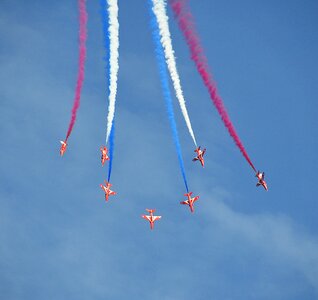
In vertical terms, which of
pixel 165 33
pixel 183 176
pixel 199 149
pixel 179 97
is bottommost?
pixel 183 176

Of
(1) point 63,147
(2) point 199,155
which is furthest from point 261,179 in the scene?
(1) point 63,147

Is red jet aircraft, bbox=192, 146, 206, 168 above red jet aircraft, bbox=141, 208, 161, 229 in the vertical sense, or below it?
above

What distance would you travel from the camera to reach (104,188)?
38.0 meters

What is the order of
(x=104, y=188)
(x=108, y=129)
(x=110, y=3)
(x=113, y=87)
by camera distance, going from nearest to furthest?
(x=110, y=3) < (x=113, y=87) < (x=108, y=129) < (x=104, y=188)

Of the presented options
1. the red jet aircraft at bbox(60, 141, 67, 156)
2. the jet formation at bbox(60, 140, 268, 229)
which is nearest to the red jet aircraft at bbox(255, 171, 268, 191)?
the jet formation at bbox(60, 140, 268, 229)

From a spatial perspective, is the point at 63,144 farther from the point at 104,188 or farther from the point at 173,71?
the point at 173,71

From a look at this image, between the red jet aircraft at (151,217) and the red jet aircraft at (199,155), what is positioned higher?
the red jet aircraft at (199,155)

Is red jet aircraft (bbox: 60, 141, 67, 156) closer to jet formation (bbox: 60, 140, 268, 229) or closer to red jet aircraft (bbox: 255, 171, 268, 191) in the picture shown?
jet formation (bbox: 60, 140, 268, 229)

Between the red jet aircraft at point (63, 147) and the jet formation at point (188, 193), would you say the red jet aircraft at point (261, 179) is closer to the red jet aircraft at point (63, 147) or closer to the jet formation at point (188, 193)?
the jet formation at point (188, 193)

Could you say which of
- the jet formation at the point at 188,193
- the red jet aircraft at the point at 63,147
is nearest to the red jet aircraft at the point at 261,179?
the jet formation at the point at 188,193

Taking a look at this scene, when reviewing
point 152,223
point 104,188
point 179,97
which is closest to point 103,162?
point 104,188

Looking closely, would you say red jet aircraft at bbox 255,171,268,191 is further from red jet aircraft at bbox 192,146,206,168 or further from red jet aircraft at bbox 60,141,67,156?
red jet aircraft at bbox 60,141,67,156

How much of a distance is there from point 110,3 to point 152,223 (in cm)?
2014

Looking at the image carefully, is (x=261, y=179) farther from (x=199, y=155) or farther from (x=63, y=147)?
(x=63, y=147)
